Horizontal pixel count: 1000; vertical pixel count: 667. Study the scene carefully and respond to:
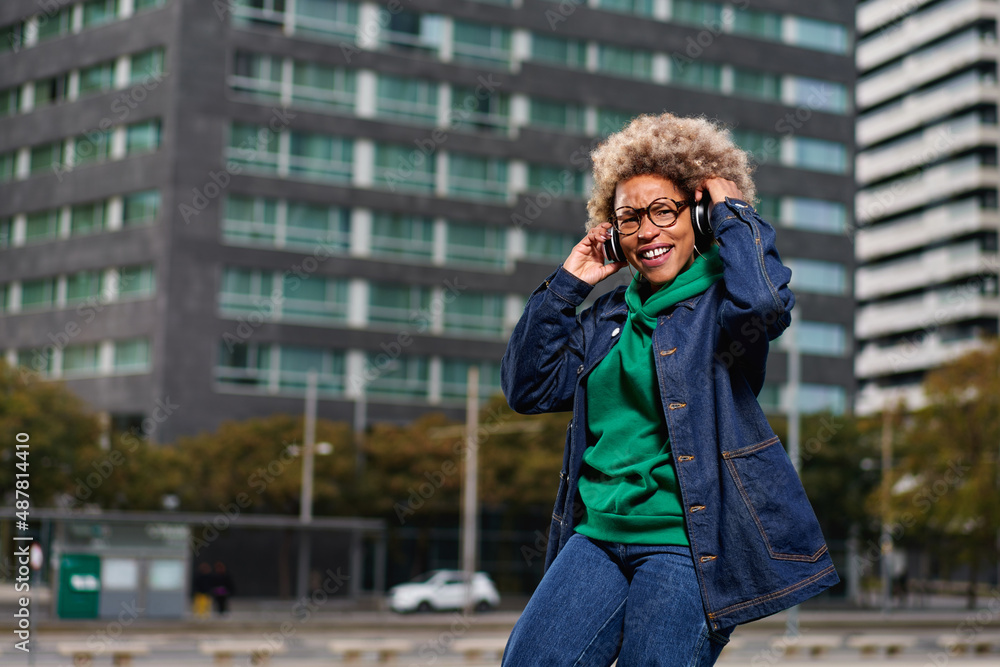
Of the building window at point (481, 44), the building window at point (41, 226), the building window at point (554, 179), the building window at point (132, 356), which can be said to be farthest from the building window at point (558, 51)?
the building window at point (41, 226)

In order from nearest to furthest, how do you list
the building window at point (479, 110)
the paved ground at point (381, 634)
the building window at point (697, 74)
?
1. the paved ground at point (381, 634)
2. the building window at point (479, 110)
3. the building window at point (697, 74)

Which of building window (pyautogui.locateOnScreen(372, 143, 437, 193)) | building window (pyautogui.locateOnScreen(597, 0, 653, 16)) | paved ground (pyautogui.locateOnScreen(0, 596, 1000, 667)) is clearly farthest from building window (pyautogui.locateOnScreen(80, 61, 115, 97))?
paved ground (pyautogui.locateOnScreen(0, 596, 1000, 667))

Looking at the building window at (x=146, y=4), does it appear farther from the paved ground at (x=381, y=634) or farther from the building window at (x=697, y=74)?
the paved ground at (x=381, y=634)

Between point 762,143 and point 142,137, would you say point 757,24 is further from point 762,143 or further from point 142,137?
point 142,137

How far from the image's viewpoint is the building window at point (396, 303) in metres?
50.8

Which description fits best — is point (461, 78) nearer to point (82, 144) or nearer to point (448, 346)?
point (448, 346)

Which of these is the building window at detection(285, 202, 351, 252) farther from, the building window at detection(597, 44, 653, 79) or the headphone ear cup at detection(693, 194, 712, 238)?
the headphone ear cup at detection(693, 194, 712, 238)

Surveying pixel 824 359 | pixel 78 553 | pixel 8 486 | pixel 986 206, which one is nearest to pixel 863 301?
pixel 986 206

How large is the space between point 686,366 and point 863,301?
88173 millimetres

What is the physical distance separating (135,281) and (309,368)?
723 centimetres

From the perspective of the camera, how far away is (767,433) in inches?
118

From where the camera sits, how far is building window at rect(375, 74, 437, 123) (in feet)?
170

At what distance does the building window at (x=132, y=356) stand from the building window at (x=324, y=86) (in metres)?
11.0

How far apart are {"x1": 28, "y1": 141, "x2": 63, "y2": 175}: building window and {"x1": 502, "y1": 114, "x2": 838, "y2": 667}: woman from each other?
172 feet
